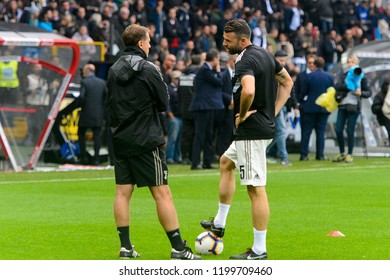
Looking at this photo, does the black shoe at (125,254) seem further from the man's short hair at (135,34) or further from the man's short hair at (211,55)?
the man's short hair at (211,55)

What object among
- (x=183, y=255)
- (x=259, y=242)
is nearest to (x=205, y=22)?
(x=259, y=242)

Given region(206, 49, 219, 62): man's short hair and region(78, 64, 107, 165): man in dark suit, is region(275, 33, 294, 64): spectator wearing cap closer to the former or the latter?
region(78, 64, 107, 165): man in dark suit

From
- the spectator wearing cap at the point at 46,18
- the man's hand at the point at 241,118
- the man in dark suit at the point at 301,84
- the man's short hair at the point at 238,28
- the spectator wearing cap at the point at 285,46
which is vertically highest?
the man's short hair at the point at 238,28

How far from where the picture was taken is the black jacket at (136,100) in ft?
36.9

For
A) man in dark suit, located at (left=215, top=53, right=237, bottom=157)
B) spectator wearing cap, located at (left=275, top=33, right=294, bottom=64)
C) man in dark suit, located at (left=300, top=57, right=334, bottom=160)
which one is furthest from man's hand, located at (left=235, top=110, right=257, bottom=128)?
spectator wearing cap, located at (left=275, top=33, right=294, bottom=64)

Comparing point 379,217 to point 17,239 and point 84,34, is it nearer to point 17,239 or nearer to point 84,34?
point 17,239

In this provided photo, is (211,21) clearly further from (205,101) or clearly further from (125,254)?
(125,254)

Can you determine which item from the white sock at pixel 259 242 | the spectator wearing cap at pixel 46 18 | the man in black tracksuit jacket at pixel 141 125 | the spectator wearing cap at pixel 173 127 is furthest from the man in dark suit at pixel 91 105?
the white sock at pixel 259 242

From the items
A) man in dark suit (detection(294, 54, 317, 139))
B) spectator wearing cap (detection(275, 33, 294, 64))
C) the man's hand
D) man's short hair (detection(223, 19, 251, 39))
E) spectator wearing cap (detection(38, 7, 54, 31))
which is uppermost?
man's short hair (detection(223, 19, 251, 39))

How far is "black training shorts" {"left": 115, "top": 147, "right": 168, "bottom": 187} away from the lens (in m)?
11.3

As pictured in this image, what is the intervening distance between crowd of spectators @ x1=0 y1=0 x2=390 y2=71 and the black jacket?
16561 millimetres

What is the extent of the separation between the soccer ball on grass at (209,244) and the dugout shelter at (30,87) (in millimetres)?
11630

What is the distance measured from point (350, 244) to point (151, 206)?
4.46 metres
